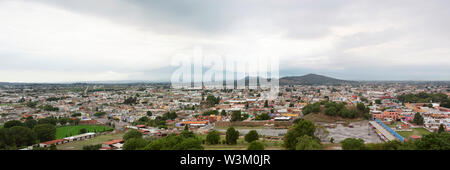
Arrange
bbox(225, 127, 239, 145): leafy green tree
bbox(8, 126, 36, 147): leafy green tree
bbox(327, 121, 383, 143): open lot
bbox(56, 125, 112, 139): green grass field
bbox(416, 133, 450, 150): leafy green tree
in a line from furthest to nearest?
bbox(56, 125, 112, 139): green grass field → bbox(327, 121, 383, 143): open lot → bbox(8, 126, 36, 147): leafy green tree → bbox(225, 127, 239, 145): leafy green tree → bbox(416, 133, 450, 150): leafy green tree

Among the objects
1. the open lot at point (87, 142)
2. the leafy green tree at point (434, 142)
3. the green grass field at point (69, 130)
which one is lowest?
the green grass field at point (69, 130)

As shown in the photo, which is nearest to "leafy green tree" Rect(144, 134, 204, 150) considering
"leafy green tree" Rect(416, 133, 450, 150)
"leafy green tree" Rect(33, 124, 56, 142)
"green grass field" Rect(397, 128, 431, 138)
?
"leafy green tree" Rect(416, 133, 450, 150)

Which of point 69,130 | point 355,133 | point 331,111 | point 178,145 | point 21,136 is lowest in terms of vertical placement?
point 69,130

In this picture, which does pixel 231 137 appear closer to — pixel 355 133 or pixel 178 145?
pixel 178 145

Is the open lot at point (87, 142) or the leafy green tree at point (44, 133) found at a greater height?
the leafy green tree at point (44, 133)

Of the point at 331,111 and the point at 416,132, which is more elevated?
the point at 331,111

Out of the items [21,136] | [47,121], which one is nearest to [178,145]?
[21,136]

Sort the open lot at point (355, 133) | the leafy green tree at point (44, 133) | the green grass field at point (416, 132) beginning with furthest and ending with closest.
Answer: the green grass field at point (416, 132) → the leafy green tree at point (44, 133) → the open lot at point (355, 133)

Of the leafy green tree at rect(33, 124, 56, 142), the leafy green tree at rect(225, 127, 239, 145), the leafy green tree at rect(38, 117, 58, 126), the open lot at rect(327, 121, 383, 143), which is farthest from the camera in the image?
the leafy green tree at rect(38, 117, 58, 126)

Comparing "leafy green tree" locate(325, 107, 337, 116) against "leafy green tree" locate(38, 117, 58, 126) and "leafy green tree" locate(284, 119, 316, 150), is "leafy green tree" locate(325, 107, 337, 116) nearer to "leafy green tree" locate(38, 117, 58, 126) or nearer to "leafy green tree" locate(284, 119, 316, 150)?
"leafy green tree" locate(284, 119, 316, 150)

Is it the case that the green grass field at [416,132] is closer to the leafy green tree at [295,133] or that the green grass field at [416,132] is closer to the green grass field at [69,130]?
the leafy green tree at [295,133]

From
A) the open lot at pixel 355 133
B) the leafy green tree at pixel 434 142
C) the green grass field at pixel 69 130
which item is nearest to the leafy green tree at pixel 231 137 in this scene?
the open lot at pixel 355 133

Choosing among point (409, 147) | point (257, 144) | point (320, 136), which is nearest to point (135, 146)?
point (257, 144)
